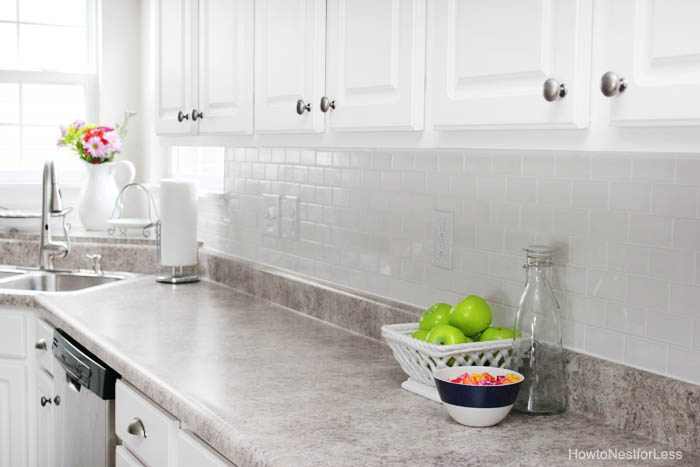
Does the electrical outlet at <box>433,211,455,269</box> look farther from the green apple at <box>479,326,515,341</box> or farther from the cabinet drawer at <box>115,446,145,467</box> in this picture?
the cabinet drawer at <box>115,446,145,467</box>

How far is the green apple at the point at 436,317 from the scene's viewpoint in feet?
5.87

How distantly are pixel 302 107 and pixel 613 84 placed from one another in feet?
3.27

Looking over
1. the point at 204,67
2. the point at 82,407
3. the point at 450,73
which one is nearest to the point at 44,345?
the point at 82,407

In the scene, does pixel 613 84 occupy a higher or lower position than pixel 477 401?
higher

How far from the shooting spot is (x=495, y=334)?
1.72 m

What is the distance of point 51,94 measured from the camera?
13.6 feet

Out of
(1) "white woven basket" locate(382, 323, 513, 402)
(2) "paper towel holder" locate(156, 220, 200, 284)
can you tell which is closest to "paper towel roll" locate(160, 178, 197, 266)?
(2) "paper towel holder" locate(156, 220, 200, 284)

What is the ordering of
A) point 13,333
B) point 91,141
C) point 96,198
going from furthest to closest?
point 96,198 → point 91,141 → point 13,333

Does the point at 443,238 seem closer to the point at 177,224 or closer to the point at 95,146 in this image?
the point at 177,224

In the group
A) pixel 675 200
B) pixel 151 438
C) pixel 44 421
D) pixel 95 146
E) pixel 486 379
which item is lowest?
pixel 44 421

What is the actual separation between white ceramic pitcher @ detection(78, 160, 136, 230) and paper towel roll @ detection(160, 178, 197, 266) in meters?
0.72

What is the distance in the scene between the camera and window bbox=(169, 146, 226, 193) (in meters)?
3.60

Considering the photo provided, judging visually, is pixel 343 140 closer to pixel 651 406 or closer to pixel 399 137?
pixel 399 137

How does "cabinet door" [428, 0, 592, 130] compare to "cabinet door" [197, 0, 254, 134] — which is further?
"cabinet door" [197, 0, 254, 134]
